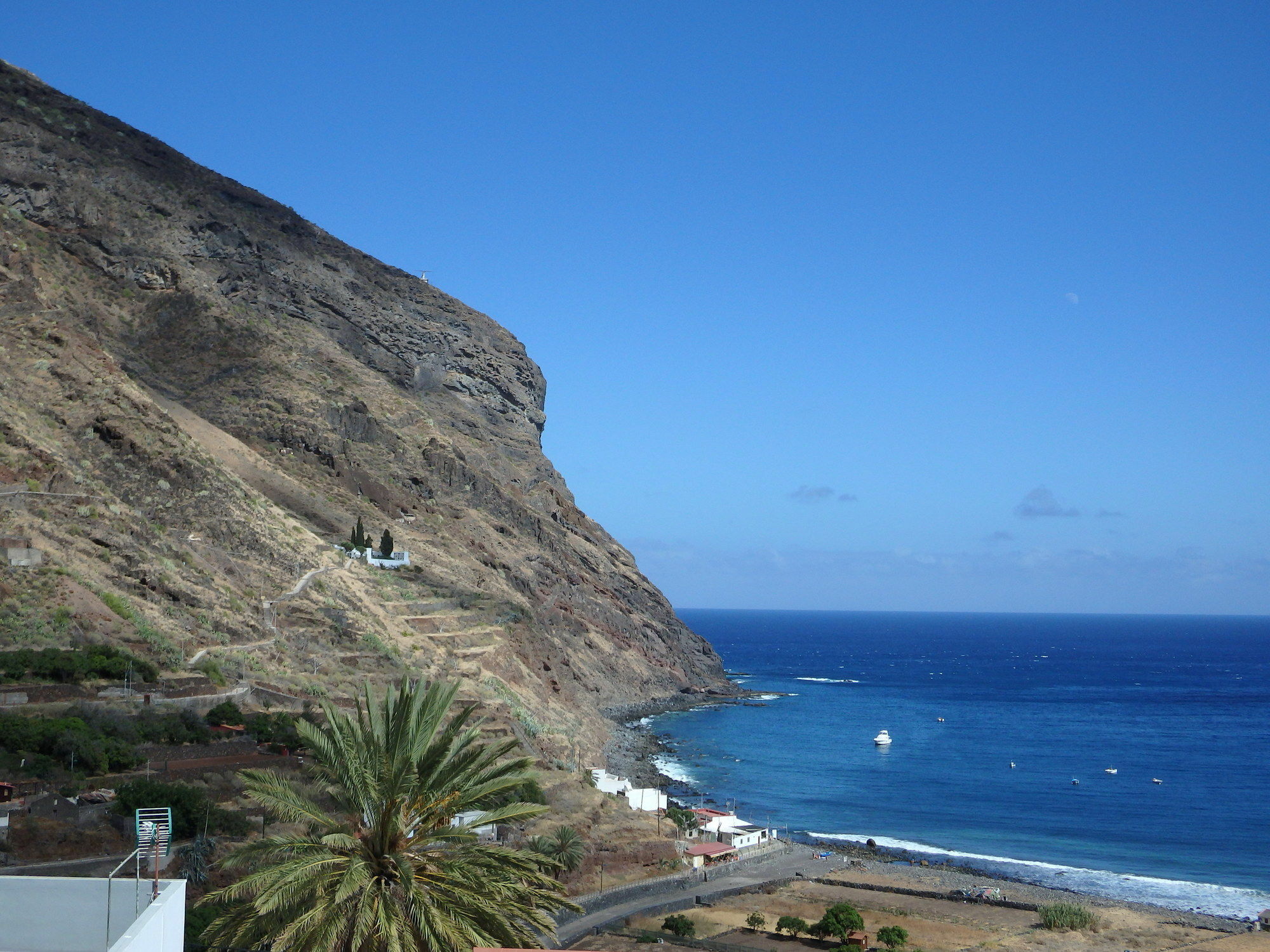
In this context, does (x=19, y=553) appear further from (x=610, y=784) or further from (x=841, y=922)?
(x=841, y=922)

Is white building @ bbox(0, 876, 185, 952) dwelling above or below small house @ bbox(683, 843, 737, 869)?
above

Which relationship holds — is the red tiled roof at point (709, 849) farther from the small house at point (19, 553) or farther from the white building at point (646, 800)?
the small house at point (19, 553)

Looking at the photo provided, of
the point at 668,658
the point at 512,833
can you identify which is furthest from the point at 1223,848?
the point at 668,658

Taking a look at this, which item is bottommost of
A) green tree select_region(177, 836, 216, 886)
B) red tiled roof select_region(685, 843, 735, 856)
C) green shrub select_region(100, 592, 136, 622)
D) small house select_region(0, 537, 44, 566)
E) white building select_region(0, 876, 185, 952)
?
red tiled roof select_region(685, 843, 735, 856)

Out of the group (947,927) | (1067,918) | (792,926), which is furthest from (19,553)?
(1067,918)

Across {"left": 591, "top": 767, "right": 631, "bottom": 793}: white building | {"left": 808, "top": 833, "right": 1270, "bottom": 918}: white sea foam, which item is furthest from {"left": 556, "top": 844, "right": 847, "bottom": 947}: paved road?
{"left": 591, "top": 767, "right": 631, "bottom": 793}: white building

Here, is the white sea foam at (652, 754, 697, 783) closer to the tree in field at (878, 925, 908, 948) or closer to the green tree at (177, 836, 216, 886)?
the tree in field at (878, 925, 908, 948)

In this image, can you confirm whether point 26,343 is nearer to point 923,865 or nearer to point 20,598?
point 20,598
